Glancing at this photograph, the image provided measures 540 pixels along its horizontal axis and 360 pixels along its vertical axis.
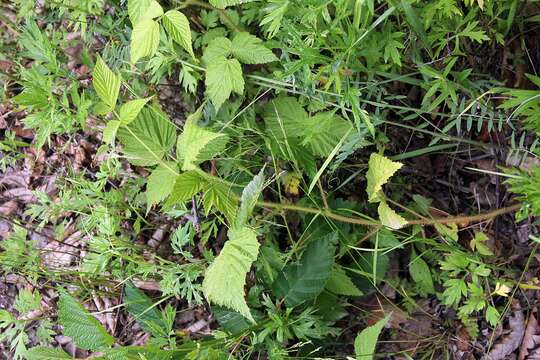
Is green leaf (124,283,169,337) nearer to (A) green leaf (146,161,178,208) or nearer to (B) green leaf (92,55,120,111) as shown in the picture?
(A) green leaf (146,161,178,208)

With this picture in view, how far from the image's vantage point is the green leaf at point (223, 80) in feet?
5.92

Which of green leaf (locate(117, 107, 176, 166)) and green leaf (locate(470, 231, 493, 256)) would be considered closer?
green leaf (locate(117, 107, 176, 166))

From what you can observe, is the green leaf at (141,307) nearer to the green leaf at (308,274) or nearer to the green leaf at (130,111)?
the green leaf at (308,274)

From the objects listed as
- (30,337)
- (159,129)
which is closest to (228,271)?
(159,129)

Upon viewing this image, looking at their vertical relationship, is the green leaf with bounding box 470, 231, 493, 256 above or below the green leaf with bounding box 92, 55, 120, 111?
below

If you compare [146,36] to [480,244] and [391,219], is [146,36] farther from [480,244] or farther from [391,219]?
[480,244]

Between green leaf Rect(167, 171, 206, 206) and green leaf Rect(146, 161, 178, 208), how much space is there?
13 cm

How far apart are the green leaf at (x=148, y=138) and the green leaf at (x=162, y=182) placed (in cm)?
3

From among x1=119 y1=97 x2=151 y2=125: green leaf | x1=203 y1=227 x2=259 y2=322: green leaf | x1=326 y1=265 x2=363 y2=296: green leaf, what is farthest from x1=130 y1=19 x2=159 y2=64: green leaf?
x1=326 y1=265 x2=363 y2=296: green leaf

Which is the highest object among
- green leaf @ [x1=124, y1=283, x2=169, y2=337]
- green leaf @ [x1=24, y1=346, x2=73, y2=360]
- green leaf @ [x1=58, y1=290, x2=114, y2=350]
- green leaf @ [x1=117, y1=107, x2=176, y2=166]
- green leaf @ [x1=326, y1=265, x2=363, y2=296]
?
green leaf @ [x1=117, y1=107, x2=176, y2=166]

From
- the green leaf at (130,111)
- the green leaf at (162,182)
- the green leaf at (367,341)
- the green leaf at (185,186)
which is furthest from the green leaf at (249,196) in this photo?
the green leaf at (367,341)

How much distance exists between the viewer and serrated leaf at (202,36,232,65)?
73.8 inches

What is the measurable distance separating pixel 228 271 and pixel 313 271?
0.43 m

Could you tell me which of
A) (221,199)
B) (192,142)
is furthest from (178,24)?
(221,199)
